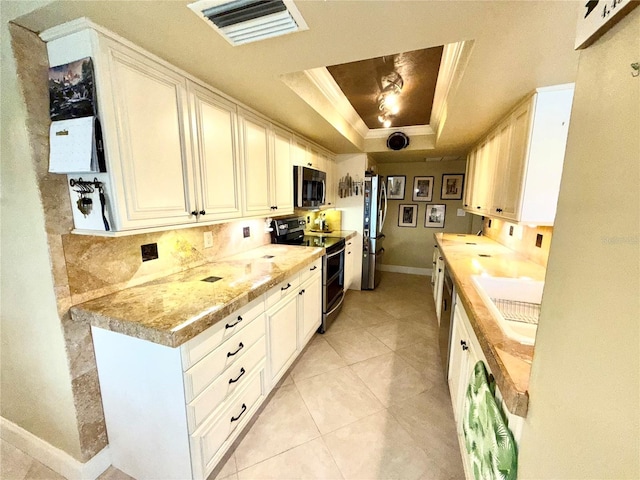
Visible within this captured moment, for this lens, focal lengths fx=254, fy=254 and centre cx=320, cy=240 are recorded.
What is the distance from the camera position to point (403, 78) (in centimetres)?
205

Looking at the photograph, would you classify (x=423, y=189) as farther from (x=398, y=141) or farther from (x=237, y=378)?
(x=237, y=378)

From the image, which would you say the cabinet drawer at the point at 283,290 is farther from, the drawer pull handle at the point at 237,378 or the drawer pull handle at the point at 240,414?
the drawer pull handle at the point at 240,414

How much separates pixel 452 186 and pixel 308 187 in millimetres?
3043

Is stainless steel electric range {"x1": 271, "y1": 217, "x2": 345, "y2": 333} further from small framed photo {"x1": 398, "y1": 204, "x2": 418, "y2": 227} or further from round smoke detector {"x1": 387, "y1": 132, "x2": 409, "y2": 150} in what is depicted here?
small framed photo {"x1": 398, "y1": 204, "x2": 418, "y2": 227}

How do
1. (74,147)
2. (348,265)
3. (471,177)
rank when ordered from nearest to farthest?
1. (74,147)
2. (471,177)
3. (348,265)

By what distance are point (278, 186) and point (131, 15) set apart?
149 cm

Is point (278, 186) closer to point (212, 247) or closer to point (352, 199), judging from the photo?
point (212, 247)

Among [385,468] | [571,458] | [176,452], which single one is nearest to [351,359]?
[385,468]

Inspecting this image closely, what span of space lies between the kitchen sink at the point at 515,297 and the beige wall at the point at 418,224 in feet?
10.6

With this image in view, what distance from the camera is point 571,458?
49 cm

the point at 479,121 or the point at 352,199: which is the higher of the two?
the point at 479,121

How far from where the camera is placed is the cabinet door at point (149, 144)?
1.13m

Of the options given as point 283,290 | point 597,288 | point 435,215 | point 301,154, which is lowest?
point 283,290

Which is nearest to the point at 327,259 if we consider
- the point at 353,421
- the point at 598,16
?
the point at 353,421
